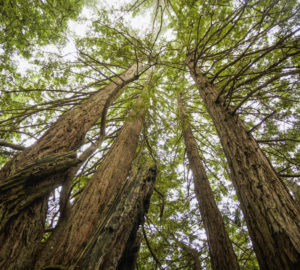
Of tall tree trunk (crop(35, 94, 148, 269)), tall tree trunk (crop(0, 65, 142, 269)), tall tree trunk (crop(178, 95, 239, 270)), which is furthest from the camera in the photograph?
tall tree trunk (crop(178, 95, 239, 270))

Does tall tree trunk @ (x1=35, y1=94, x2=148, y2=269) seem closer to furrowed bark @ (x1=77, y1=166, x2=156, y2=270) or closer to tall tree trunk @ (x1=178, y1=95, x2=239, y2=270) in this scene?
furrowed bark @ (x1=77, y1=166, x2=156, y2=270)

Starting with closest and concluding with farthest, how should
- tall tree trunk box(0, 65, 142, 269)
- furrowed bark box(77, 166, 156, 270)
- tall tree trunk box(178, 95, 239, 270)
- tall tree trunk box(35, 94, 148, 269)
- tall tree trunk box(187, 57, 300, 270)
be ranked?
tall tree trunk box(187, 57, 300, 270), furrowed bark box(77, 166, 156, 270), tall tree trunk box(35, 94, 148, 269), tall tree trunk box(0, 65, 142, 269), tall tree trunk box(178, 95, 239, 270)

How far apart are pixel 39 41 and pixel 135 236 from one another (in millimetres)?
5598

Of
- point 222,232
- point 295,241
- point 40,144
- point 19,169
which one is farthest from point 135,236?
point 222,232

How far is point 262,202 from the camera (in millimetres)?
1516

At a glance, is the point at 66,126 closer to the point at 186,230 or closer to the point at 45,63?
the point at 45,63

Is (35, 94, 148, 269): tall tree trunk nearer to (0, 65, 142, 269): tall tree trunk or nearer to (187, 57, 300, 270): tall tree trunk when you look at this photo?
(0, 65, 142, 269): tall tree trunk

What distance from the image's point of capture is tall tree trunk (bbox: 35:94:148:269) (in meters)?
1.45

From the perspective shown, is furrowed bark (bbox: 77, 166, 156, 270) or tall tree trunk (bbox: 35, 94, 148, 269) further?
tall tree trunk (bbox: 35, 94, 148, 269)

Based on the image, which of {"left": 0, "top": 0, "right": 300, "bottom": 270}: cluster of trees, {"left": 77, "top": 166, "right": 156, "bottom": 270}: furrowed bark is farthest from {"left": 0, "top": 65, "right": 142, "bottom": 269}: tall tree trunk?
{"left": 77, "top": 166, "right": 156, "bottom": 270}: furrowed bark

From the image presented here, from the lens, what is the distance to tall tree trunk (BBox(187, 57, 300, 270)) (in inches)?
47.5

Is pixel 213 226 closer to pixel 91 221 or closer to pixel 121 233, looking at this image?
pixel 91 221

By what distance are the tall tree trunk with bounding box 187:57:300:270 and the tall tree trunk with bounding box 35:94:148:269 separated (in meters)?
1.32

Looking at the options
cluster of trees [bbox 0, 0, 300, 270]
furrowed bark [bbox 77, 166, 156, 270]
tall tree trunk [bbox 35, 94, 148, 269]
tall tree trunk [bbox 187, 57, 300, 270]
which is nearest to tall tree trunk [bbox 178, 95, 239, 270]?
cluster of trees [bbox 0, 0, 300, 270]
